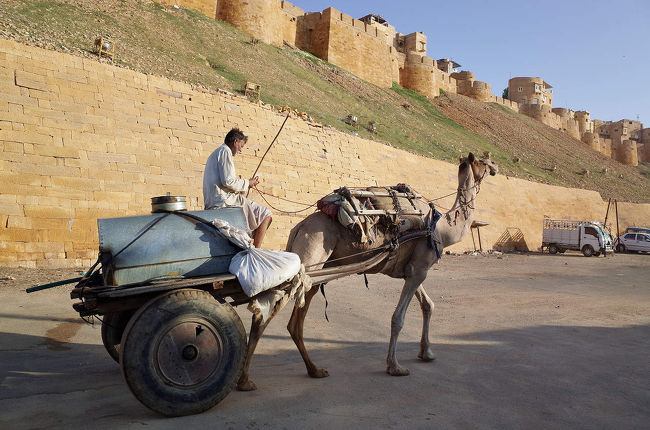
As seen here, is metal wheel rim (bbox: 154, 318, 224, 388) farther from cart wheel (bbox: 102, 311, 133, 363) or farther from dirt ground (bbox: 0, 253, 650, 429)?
cart wheel (bbox: 102, 311, 133, 363)

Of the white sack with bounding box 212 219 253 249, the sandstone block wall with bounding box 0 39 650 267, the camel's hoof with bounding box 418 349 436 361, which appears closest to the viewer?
the white sack with bounding box 212 219 253 249

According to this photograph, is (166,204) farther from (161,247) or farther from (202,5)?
(202,5)

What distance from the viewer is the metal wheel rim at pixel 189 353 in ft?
10.6

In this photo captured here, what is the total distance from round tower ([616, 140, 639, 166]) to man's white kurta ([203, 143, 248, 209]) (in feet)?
230

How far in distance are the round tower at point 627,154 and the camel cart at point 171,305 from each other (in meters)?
71.2

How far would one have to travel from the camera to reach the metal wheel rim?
3.24 metres

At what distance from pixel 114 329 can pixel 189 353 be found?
1.27 meters

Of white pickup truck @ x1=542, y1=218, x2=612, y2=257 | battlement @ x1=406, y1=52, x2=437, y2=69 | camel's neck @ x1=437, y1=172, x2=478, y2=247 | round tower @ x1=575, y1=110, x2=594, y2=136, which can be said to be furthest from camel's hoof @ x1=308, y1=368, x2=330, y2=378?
round tower @ x1=575, y1=110, x2=594, y2=136

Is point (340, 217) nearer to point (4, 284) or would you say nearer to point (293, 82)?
point (4, 284)

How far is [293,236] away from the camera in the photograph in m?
4.73

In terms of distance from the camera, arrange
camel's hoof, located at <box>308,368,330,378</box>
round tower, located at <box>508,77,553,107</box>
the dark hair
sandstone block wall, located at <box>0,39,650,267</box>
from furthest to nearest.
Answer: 1. round tower, located at <box>508,77,553,107</box>
2. sandstone block wall, located at <box>0,39,650,267</box>
3. the dark hair
4. camel's hoof, located at <box>308,368,330,378</box>

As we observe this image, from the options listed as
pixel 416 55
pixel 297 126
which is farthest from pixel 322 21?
pixel 297 126

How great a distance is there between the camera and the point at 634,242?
1081 inches

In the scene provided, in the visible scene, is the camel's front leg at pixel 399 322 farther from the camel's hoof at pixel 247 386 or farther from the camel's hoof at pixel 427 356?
the camel's hoof at pixel 247 386
